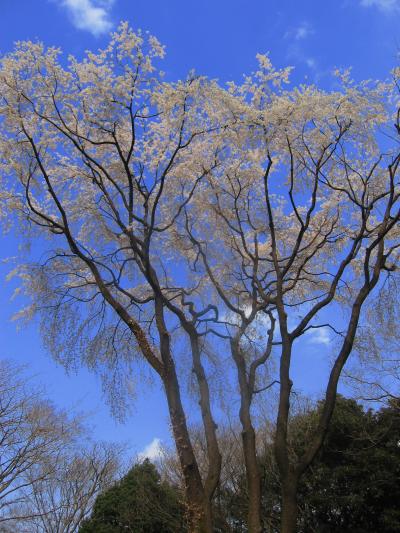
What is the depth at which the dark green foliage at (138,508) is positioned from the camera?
1416 cm

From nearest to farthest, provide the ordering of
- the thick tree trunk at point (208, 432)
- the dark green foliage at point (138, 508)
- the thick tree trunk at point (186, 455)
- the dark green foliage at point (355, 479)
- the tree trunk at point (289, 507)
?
the tree trunk at point (289, 507)
the thick tree trunk at point (186, 455)
the thick tree trunk at point (208, 432)
the dark green foliage at point (355, 479)
the dark green foliage at point (138, 508)

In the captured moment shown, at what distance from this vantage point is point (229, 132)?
9312 millimetres

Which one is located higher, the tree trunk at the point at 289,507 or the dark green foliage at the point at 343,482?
the dark green foliage at the point at 343,482

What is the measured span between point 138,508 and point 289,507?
8654 millimetres

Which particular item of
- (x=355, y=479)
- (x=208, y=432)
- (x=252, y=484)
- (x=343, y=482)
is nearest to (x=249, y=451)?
(x=252, y=484)

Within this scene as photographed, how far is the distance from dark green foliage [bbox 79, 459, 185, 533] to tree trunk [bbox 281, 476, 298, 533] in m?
7.14

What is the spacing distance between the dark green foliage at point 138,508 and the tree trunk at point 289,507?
7.14 metres

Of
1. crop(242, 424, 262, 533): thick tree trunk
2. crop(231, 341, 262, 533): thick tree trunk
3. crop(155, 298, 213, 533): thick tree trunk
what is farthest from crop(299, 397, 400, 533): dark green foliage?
crop(155, 298, 213, 533): thick tree trunk

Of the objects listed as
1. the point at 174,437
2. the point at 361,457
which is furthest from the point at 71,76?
the point at 361,457

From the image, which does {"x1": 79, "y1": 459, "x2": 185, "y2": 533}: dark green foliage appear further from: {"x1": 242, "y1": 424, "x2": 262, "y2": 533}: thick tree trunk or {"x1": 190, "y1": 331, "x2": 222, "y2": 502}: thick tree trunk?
{"x1": 242, "y1": 424, "x2": 262, "y2": 533}: thick tree trunk

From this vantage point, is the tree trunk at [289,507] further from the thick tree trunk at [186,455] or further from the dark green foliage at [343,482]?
the dark green foliage at [343,482]

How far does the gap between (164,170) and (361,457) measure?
8080 millimetres

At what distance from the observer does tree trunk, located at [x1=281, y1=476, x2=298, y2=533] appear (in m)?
6.97

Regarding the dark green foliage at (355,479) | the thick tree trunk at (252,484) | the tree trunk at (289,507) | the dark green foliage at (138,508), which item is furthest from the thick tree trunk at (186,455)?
the dark green foliage at (138,508)
